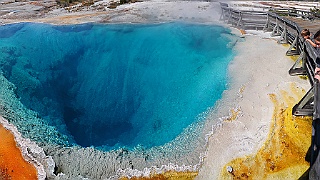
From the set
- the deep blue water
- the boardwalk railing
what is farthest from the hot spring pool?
the boardwalk railing

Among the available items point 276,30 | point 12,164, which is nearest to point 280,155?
point 12,164

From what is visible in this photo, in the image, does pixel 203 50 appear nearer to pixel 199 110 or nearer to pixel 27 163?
pixel 199 110

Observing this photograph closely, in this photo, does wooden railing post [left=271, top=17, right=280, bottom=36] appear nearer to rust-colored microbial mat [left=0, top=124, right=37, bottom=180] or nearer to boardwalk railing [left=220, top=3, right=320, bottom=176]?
boardwalk railing [left=220, top=3, right=320, bottom=176]

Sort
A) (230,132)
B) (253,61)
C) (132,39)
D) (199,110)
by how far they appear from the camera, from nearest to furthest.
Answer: (230,132)
(199,110)
(253,61)
(132,39)

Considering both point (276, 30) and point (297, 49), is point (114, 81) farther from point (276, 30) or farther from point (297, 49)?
point (276, 30)

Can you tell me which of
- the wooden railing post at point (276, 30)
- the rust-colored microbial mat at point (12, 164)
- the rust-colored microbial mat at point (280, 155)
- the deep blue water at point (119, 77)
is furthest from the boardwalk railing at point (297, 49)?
the rust-colored microbial mat at point (12, 164)

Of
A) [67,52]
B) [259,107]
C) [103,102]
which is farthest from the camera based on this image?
[67,52]

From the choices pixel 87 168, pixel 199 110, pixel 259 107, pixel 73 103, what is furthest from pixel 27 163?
pixel 259 107
